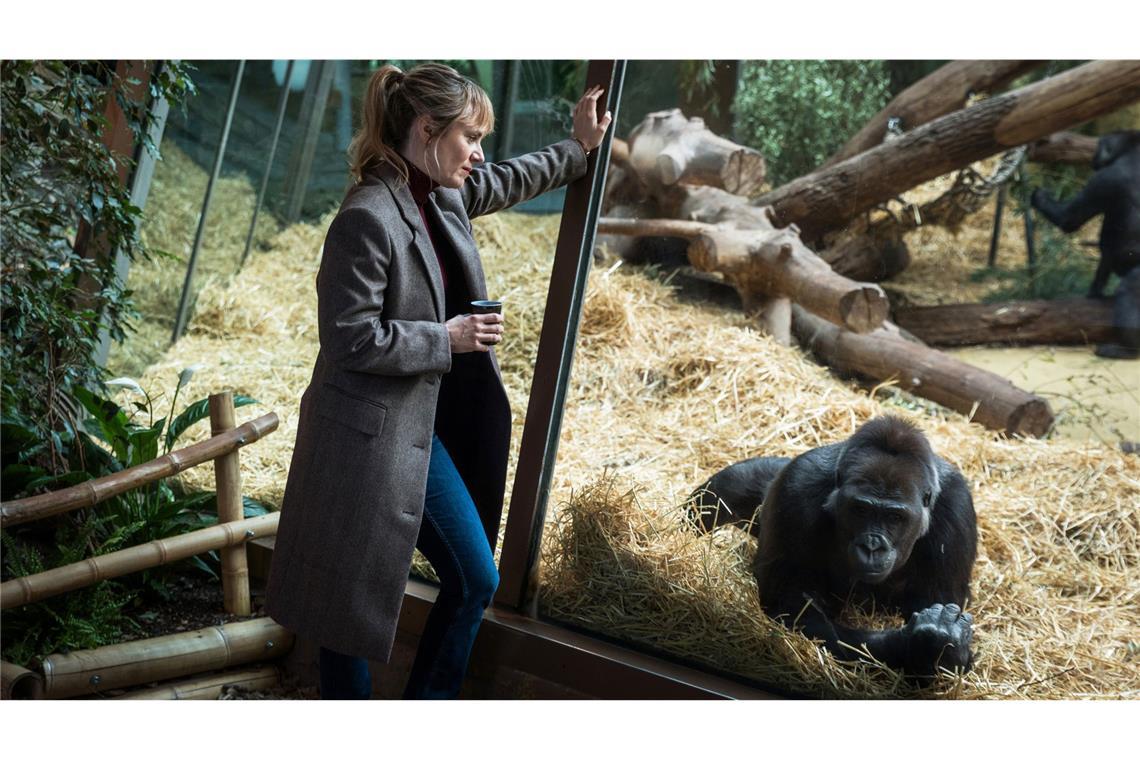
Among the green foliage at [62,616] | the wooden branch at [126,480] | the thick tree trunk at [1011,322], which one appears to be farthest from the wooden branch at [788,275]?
the green foliage at [62,616]

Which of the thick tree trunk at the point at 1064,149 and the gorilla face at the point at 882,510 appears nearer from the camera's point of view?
the gorilla face at the point at 882,510

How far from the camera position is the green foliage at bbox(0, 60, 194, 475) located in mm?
3176

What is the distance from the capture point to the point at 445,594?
8.16 feet

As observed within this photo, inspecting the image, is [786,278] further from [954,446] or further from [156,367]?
[156,367]

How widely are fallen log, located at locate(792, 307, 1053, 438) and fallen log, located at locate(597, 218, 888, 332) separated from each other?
59 mm

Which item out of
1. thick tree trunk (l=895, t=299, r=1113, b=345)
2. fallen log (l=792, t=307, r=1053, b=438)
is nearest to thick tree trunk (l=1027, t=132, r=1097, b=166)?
thick tree trunk (l=895, t=299, r=1113, b=345)

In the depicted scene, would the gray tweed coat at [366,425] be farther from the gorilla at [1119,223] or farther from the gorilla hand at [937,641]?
the gorilla at [1119,223]

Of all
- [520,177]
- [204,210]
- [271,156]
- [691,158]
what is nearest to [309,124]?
[271,156]

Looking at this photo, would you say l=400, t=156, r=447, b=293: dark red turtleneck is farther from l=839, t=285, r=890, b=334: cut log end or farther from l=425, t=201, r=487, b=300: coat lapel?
l=839, t=285, r=890, b=334: cut log end

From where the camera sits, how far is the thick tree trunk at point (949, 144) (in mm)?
2980

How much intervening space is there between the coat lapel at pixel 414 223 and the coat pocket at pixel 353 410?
11.0 inches

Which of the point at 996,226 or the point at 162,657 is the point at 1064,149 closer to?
the point at 996,226

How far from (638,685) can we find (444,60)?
2368mm

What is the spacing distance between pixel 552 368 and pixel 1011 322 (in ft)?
4.60
